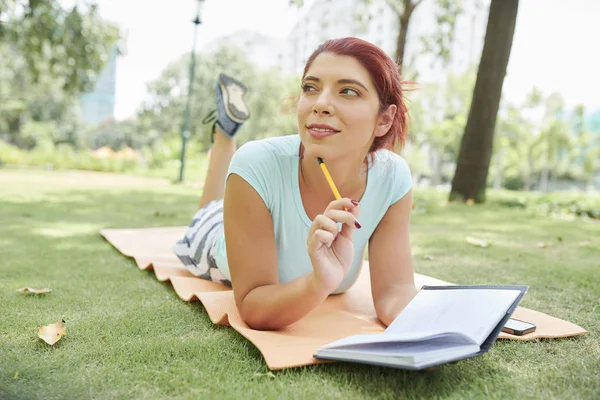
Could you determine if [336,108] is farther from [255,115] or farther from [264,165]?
[255,115]

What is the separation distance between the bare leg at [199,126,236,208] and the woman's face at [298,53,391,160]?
163cm

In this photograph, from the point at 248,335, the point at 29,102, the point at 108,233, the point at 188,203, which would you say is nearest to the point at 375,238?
the point at 248,335

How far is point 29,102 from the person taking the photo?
3522cm

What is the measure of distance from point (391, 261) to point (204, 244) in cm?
110

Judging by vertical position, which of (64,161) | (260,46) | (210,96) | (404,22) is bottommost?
(64,161)

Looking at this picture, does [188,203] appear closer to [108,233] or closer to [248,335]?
[108,233]

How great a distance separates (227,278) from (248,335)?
912 millimetres

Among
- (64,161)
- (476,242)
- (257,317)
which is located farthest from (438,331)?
(64,161)

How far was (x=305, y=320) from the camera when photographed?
218 centimetres

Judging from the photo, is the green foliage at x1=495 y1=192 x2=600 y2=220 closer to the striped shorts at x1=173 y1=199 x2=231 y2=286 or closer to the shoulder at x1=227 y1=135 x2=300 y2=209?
the striped shorts at x1=173 y1=199 x2=231 y2=286

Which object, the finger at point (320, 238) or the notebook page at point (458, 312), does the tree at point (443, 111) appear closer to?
the notebook page at point (458, 312)

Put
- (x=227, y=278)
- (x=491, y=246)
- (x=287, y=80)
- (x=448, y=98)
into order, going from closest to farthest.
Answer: (x=227, y=278)
(x=491, y=246)
(x=448, y=98)
(x=287, y=80)

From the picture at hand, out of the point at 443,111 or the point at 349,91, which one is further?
the point at 443,111

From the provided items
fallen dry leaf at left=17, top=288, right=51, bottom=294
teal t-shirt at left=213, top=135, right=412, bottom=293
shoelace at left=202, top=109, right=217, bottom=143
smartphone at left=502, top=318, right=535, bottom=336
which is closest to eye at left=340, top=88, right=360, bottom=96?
teal t-shirt at left=213, top=135, right=412, bottom=293
